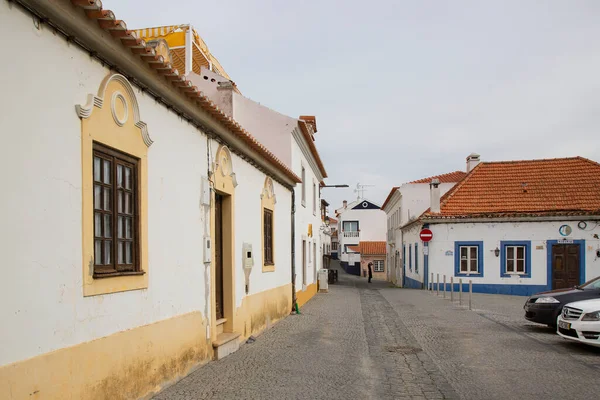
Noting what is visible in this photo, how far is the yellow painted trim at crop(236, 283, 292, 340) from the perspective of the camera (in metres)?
10.9

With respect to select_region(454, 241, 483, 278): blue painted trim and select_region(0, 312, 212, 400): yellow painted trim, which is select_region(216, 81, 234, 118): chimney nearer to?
select_region(0, 312, 212, 400): yellow painted trim

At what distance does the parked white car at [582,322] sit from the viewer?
948 cm

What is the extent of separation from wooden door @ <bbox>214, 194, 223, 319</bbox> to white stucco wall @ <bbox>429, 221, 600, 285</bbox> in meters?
17.4

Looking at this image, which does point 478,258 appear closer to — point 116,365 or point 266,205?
point 266,205

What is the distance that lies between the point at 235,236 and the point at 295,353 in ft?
7.79

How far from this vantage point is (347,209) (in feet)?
232

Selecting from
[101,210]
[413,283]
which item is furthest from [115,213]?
[413,283]

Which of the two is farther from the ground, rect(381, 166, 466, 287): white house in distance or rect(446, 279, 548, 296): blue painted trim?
rect(381, 166, 466, 287): white house in distance

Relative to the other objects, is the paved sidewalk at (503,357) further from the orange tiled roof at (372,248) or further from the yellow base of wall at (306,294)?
the orange tiled roof at (372,248)

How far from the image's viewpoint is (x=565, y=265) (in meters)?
24.3

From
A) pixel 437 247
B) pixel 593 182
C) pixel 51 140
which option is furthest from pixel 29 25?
pixel 593 182

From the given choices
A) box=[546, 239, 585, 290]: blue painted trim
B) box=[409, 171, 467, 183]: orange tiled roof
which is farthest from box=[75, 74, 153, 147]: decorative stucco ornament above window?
box=[409, 171, 467, 183]: orange tiled roof

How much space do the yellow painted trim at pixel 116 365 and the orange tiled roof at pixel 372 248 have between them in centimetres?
5692

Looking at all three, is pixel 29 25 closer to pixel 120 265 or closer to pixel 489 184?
pixel 120 265
